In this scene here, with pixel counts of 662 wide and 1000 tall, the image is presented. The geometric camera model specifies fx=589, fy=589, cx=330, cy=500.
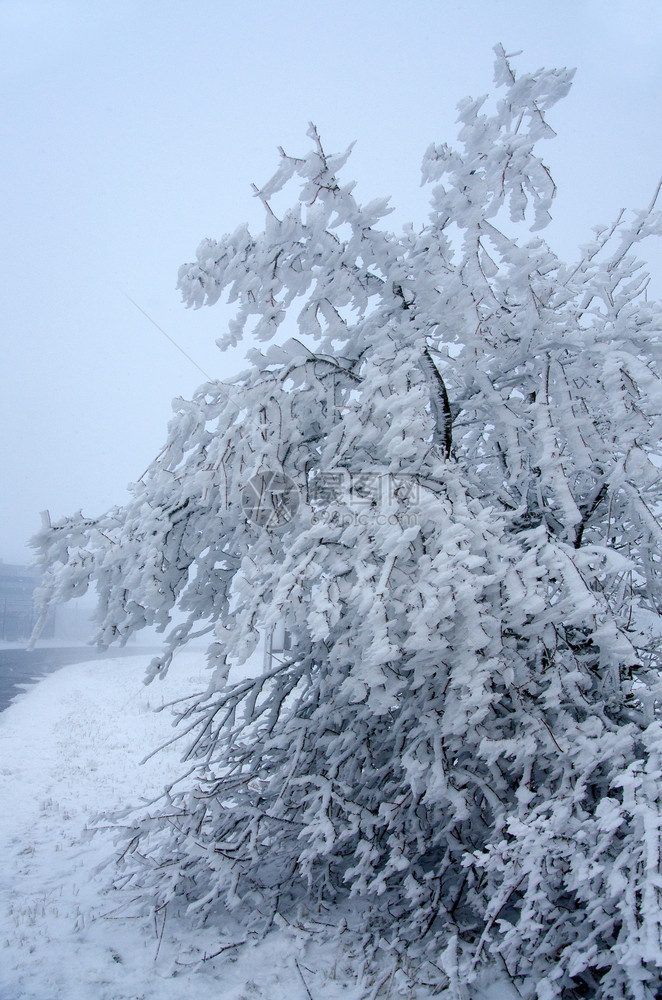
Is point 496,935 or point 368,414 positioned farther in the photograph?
point 496,935

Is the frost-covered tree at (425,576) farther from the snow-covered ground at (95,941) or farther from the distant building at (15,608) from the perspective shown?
the distant building at (15,608)

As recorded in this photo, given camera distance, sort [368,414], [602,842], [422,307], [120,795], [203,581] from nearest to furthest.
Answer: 1. [602,842]
2. [368,414]
3. [422,307]
4. [203,581]
5. [120,795]

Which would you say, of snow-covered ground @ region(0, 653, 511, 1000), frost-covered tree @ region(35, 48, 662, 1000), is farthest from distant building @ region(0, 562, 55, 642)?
frost-covered tree @ region(35, 48, 662, 1000)

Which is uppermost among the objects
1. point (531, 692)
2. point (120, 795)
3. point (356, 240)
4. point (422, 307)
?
point (356, 240)

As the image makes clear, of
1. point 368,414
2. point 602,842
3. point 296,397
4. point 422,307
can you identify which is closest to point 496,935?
point 602,842

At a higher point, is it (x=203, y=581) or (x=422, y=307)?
(x=422, y=307)

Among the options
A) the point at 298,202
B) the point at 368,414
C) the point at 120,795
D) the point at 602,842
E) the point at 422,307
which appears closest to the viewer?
the point at 602,842

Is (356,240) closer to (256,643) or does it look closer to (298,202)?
(298,202)

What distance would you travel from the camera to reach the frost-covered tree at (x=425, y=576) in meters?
2.62

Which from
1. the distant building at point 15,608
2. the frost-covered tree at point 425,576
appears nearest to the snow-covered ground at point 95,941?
the frost-covered tree at point 425,576

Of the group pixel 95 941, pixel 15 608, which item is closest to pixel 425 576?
pixel 95 941

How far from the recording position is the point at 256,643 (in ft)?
8.62

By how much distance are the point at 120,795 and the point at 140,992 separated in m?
4.63

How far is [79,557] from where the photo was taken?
3.34 m
